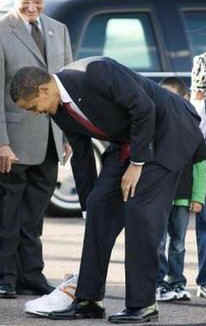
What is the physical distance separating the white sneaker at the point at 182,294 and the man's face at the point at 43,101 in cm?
164

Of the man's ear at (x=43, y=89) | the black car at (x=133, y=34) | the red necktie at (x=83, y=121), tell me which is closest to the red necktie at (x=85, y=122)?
the red necktie at (x=83, y=121)

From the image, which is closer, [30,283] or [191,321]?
[191,321]

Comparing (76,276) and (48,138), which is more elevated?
(48,138)

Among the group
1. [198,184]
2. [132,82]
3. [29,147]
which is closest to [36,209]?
[29,147]

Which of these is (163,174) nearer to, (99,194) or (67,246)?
(99,194)

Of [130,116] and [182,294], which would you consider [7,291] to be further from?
[130,116]

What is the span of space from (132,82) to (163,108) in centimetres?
31

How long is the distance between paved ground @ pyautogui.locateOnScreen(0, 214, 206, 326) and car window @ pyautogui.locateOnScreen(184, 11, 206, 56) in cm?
158

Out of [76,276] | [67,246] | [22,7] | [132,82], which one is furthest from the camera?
[67,246]

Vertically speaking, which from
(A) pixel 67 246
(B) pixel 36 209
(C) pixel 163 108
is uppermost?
(C) pixel 163 108

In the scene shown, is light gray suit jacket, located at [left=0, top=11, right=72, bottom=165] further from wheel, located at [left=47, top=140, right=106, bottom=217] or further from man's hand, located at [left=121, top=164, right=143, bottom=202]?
wheel, located at [left=47, top=140, right=106, bottom=217]

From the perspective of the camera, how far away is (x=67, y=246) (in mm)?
10617

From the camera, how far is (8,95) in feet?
27.5

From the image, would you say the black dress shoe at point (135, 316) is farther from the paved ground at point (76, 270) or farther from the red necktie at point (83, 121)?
the red necktie at point (83, 121)
